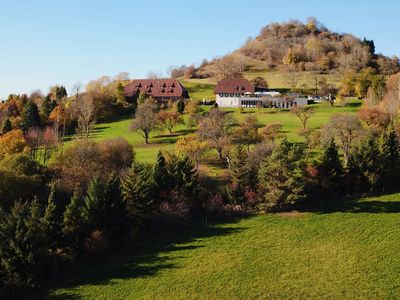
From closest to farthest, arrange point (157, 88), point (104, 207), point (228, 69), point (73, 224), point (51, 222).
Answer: point (51, 222) < point (73, 224) < point (104, 207) < point (157, 88) < point (228, 69)

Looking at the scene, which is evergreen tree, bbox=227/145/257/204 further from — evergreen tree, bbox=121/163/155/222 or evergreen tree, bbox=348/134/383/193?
evergreen tree, bbox=348/134/383/193

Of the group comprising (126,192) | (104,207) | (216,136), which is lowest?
(104,207)

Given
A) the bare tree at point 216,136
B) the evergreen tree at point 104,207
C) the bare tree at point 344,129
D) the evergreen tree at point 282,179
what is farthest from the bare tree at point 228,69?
the evergreen tree at point 104,207

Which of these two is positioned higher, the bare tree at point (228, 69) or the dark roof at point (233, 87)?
the bare tree at point (228, 69)

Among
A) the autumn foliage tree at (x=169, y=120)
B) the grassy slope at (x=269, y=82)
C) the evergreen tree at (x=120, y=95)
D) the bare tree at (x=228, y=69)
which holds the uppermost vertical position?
the bare tree at (x=228, y=69)

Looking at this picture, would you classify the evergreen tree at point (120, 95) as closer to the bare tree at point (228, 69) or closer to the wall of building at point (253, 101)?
the wall of building at point (253, 101)

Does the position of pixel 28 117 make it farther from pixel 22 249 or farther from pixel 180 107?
pixel 22 249

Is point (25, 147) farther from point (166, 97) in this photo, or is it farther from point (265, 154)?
point (166, 97)

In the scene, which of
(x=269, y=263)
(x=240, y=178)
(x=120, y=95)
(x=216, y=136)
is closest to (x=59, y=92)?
(x=120, y=95)
